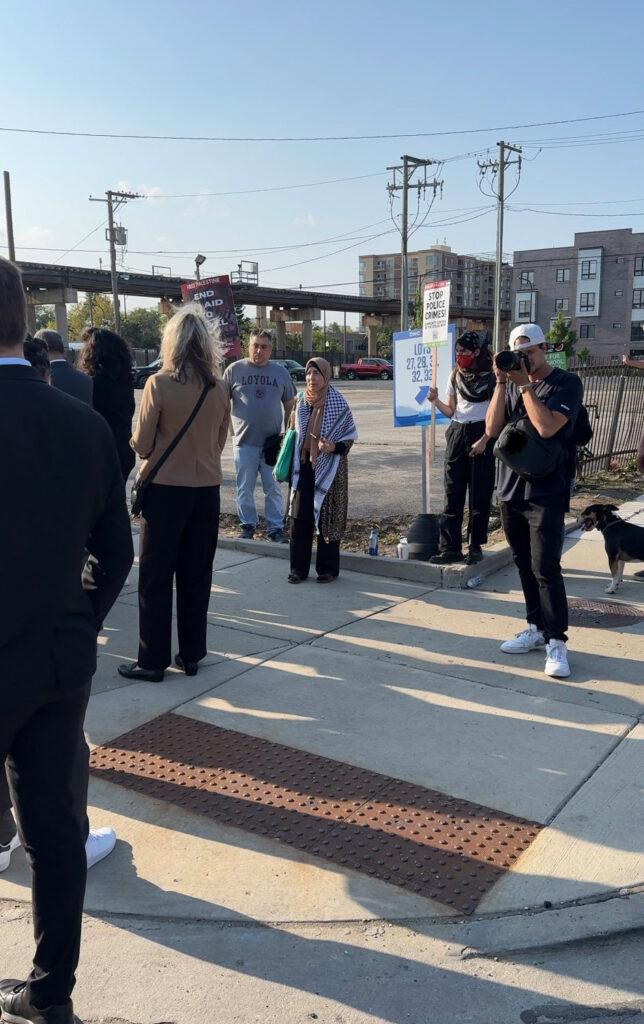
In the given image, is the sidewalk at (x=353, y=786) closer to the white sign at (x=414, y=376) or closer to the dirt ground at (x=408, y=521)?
the dirt ground at (x=408, y=521)

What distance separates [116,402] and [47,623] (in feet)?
12.5

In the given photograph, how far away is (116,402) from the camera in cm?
560

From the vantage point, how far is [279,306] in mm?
62375

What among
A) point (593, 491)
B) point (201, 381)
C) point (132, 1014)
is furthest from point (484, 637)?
point (593, 491)

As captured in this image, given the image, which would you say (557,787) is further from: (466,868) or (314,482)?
(314,482)

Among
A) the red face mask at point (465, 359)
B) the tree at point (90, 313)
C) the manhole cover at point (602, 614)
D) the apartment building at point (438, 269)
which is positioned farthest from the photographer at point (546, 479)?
the apartment building at point (438, 269)

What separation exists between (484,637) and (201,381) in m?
2.43

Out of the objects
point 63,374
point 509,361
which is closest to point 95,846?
point 63,374

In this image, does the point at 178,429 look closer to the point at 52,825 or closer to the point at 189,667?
the point at 189,667

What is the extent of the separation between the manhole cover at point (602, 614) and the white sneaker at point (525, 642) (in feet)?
2.11

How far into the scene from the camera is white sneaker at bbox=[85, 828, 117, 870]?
3.06 meters

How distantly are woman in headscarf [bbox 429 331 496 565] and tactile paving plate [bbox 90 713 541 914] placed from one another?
3.17m

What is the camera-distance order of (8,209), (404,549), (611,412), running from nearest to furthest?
(404,549)
(611,412)
(8,209)

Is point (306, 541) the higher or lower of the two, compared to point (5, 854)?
higher
